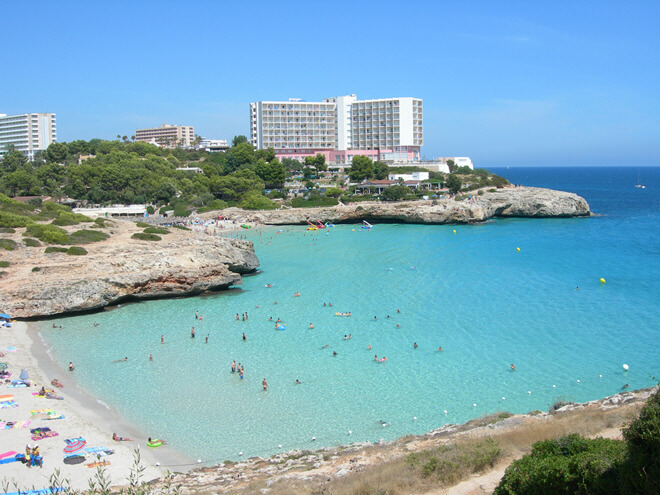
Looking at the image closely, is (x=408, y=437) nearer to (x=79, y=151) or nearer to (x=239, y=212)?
(x=239, y=212)

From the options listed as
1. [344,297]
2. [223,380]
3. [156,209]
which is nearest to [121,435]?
[223,380]

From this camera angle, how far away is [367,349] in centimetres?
2334

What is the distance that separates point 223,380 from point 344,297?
43.0ft

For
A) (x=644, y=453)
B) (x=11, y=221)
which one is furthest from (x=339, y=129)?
(x=644, y=453)

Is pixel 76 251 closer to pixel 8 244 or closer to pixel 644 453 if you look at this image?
pixel 8 244

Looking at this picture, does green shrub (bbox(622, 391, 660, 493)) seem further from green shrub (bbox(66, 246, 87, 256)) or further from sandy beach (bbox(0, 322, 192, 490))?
green shrub (bbox(66, 246, 87, 256))

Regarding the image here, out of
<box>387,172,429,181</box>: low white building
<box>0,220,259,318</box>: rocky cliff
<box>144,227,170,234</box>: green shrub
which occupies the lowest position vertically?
<box>0,220,259,318</box>: rocky cliff

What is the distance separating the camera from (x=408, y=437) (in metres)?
14.7

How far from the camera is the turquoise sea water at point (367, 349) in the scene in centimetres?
1734

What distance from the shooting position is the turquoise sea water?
17344mm

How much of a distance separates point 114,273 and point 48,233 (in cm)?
751

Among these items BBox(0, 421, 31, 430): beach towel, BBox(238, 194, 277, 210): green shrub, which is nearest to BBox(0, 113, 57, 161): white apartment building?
BBox(238, 194, 277, 210): green shrub

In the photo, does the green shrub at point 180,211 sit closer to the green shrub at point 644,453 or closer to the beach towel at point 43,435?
the beach towel at point 43,435

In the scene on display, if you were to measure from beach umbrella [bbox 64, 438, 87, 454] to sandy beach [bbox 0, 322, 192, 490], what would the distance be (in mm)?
137
